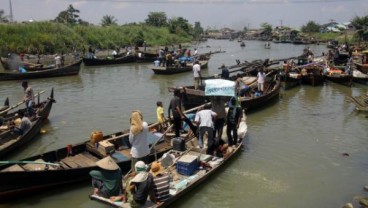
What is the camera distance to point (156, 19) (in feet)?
274

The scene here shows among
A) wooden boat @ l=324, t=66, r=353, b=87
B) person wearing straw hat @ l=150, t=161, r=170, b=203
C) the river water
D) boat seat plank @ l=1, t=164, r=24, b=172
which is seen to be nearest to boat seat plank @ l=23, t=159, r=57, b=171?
boat seat plank @ l=1, t=164, r=24, b=172

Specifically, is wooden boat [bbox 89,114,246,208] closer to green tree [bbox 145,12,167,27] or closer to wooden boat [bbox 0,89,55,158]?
wooden boat [bbox 0,89,55,158]

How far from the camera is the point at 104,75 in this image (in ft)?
98.8

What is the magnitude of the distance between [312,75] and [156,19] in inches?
2520

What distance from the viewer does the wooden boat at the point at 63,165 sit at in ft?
27.2

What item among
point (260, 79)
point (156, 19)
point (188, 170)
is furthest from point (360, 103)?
point (156, 19)

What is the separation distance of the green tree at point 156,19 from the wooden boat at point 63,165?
7399 centimetres

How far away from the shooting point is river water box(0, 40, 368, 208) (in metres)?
9.11

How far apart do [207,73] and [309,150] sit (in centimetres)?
1954

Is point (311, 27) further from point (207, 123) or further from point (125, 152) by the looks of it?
point (125, 152)

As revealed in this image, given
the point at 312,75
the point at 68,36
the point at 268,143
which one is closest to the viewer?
the point at 268,143

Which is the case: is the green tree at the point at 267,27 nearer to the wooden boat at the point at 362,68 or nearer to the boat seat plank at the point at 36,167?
the wooden boat at the point at 362,68

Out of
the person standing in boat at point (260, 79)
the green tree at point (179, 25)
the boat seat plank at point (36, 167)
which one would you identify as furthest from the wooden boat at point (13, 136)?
the green tree at point (179, 25)

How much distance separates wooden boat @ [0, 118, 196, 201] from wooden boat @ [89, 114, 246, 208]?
802mm
